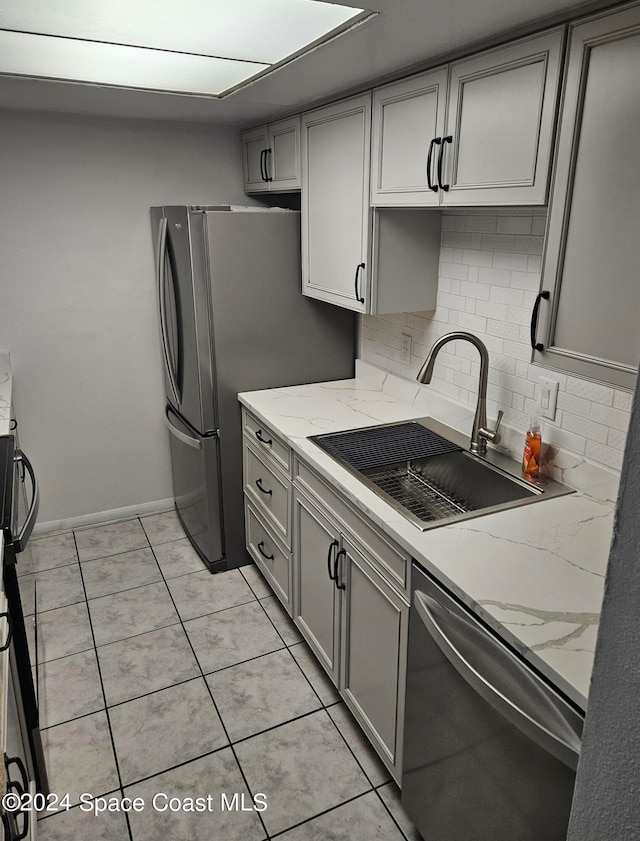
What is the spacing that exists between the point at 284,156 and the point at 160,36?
4.06 feet

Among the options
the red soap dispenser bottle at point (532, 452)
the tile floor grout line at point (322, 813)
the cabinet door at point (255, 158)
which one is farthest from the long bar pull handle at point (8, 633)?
the cabinet door at point (255, 158)

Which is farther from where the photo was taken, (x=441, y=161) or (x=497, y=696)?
(x=441, y=161)

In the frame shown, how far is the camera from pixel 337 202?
2.46 m

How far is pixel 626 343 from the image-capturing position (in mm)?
1310

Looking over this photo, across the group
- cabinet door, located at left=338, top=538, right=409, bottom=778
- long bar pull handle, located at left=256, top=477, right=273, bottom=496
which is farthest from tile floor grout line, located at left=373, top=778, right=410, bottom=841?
long bar pull handle, located at left=256, top=477, right=273, bottom=496

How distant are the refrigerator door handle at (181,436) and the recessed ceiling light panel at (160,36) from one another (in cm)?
152

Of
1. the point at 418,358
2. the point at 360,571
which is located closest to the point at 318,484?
the point at 360,571

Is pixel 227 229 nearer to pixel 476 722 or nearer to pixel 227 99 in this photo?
pixel 227 99

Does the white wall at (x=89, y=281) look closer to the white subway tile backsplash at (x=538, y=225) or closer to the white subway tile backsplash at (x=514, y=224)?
the white subway tile backsplash at (x=514, y=224)

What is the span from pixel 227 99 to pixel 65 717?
2404 millimetres

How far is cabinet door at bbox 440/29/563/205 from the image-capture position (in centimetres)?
146

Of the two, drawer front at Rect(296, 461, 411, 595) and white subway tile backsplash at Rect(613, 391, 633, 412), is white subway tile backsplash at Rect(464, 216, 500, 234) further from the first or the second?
drawer front at Rect(296, 461, 411, 595)

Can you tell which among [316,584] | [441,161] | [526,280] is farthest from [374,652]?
[441,161]

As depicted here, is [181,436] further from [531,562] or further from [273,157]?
[531,562]
